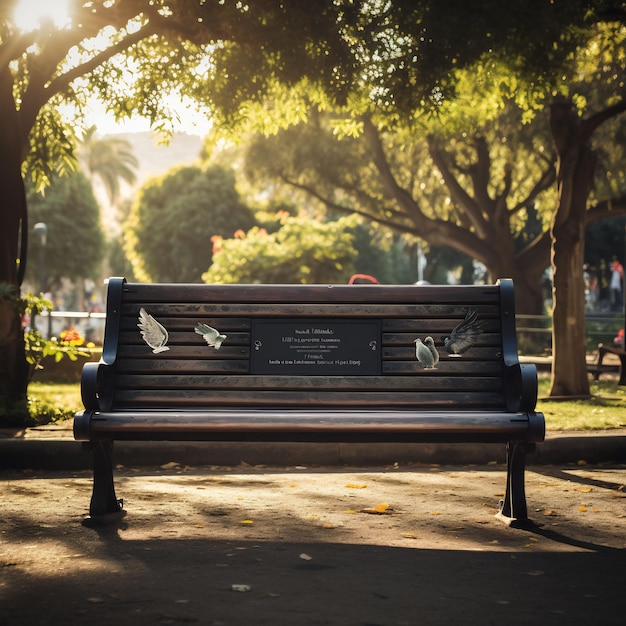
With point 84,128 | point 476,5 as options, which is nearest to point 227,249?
point 84,128

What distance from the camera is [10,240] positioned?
11.5 metres

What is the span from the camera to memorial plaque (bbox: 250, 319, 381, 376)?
6.22m

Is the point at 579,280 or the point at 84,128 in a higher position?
the point at 84,128

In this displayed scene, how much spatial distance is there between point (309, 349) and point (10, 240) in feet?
20.1

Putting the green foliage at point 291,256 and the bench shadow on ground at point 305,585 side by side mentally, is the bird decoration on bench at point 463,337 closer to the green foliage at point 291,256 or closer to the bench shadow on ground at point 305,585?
the bench shadow on ground at point 305,585

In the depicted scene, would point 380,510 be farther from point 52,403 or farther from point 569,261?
point 569,261

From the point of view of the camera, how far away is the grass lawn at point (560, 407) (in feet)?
34.0

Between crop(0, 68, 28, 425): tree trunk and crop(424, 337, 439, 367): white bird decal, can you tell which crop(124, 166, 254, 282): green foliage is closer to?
crop(0, 68, 28, 425): tree trunk

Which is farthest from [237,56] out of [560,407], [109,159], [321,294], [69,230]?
[109,159]

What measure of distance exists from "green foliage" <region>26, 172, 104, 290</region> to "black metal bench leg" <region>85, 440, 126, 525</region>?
6050cm

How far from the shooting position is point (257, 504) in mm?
6660

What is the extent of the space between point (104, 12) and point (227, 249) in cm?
1890

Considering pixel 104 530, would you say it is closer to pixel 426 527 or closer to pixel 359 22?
pixel 426 527

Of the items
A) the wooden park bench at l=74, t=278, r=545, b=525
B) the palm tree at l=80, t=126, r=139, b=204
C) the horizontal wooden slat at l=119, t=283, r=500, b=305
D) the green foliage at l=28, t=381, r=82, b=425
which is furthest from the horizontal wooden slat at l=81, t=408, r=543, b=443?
the palm tree at l=80, t=126, r=139, b=204
